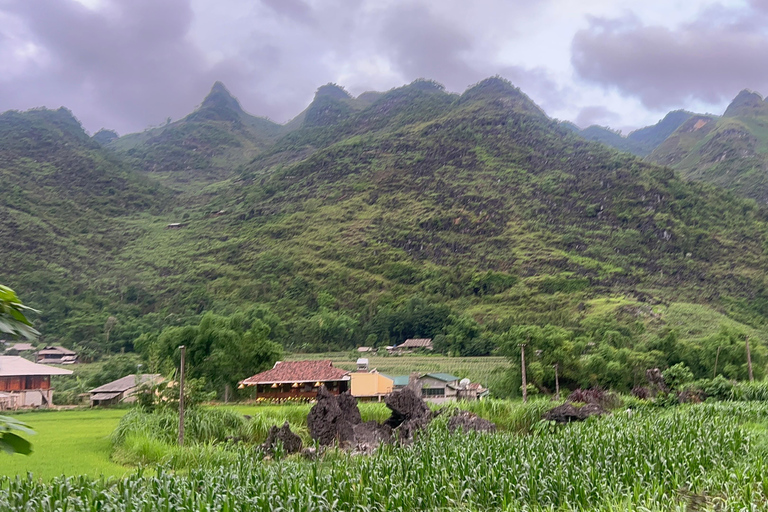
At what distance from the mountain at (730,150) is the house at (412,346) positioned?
87452 mm

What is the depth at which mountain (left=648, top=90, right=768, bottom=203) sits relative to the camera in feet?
393

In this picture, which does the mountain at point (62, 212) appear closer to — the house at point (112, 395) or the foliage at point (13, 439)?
the house at point (112, 395)

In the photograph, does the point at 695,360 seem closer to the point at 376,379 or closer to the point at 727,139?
the point at 376,379

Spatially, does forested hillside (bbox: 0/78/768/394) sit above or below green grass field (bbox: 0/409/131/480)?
above

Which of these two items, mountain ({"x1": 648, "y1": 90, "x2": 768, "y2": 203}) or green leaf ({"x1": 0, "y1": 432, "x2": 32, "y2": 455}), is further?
mountain ({"x1": 648, "y1": 90, "x2": 768, "y2": 203})

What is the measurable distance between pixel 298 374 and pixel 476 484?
962 inches

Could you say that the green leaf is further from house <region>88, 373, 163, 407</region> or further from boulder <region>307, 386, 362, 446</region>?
house <region>88, 373, 163, 407</region>

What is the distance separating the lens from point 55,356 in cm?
5644

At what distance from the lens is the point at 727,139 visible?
5674 inches

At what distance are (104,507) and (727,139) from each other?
170518 millimetres

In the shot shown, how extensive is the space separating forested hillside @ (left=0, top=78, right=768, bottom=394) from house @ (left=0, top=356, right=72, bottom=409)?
6.81m

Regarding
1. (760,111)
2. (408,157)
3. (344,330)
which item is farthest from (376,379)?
(760,111)

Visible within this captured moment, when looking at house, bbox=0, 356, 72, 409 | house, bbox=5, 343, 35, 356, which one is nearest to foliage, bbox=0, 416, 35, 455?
house, bbox=0, 356, 72, 409

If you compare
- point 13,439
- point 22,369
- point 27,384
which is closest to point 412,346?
point 27,384
